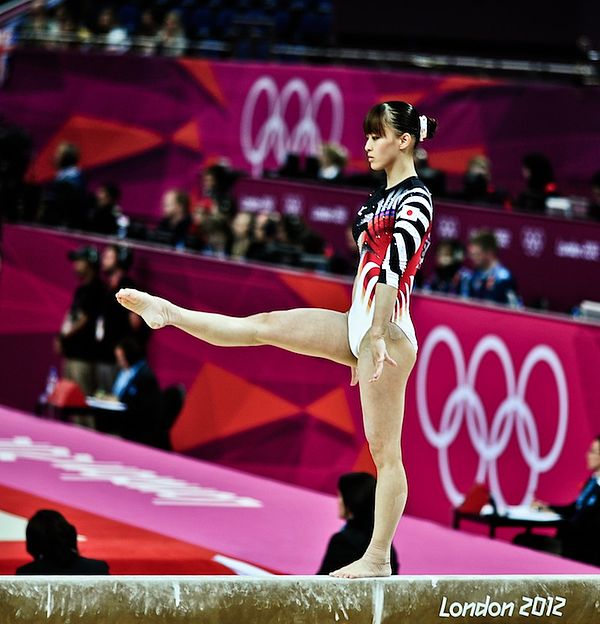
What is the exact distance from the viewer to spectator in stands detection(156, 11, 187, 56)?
54.0 feet

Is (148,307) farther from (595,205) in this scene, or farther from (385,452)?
(595,205)

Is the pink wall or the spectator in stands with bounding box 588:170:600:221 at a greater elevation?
the spectator in stands with bounding box 588:170:600:221

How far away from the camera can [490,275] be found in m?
9.64

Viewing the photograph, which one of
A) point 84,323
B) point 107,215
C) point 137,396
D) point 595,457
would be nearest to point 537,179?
point 107,215

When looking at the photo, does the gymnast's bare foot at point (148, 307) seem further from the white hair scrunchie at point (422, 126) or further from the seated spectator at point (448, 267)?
the seated spectator at point (448, 267)

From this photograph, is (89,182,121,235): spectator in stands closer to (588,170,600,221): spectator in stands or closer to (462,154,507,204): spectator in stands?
(462,154,507,204): spectator in stands

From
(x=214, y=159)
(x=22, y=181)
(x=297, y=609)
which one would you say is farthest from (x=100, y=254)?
(x=297, y=609)

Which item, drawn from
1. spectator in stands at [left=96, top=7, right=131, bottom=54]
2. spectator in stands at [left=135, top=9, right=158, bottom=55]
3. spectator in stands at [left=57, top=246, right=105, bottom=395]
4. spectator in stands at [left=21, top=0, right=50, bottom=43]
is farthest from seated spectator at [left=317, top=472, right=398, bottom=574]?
spectator in stands at [left=21, top=0, right=50, bottom=43]

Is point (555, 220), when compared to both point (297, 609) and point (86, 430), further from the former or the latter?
point (297, 609)

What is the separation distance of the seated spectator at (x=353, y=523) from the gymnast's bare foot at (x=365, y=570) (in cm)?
136

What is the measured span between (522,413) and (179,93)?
883 centimetres

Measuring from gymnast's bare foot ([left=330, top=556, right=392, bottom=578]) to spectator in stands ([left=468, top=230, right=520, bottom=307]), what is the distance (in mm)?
5084

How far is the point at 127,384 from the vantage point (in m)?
9.63

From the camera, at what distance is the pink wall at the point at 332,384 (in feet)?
26.6
